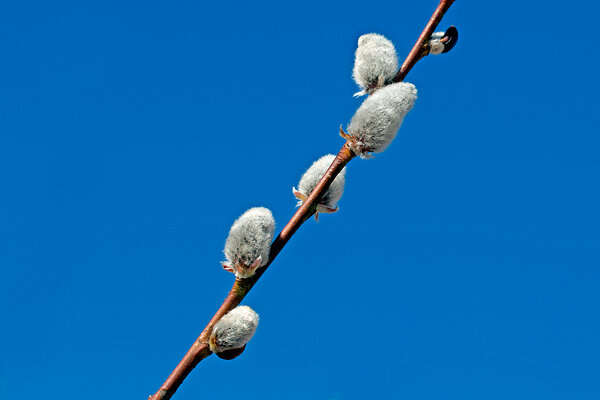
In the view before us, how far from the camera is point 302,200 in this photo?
181 centimetres

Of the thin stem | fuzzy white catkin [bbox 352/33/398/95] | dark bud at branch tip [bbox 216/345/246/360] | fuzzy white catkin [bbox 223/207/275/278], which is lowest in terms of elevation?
dark bud at branch tip [bbox 216/345/246/360]

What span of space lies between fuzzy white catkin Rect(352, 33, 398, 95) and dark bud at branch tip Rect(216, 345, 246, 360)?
0.89 meters

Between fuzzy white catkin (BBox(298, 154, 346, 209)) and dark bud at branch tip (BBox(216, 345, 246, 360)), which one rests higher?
fuzzy white catkin (BBox(298, 154, 346, 209))

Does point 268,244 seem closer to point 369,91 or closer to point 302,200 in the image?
point 302,200

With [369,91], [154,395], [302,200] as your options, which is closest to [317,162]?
[302,200]

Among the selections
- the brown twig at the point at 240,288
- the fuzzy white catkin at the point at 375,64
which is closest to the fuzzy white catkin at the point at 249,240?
the brown twig at the point at 240,288

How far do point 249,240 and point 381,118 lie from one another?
463 millimetres

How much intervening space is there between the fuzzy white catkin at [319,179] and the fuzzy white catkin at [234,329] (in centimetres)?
43

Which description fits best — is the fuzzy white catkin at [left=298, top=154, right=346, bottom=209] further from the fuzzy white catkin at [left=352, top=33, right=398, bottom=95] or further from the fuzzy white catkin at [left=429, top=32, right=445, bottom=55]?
the fuzzy white catkin at [left=429, top=32, right=445, bottom=55]

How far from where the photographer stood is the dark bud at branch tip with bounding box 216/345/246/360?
59.6 inches

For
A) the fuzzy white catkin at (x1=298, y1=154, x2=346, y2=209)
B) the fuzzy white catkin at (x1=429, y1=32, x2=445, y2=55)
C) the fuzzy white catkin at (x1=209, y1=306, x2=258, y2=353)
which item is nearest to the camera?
the fuzzy white catkin at (x1=209, y1=306, x2=258, y2=353)

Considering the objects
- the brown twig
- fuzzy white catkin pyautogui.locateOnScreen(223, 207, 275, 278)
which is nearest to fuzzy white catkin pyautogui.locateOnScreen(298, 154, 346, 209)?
the brown twig

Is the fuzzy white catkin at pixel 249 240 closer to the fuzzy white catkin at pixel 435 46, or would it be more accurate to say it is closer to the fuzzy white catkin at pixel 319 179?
the fuzzy white catkin at pixel 319 179

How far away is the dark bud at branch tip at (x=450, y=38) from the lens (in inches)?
74.5
